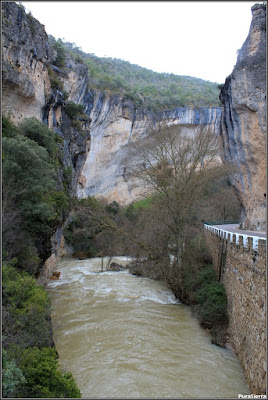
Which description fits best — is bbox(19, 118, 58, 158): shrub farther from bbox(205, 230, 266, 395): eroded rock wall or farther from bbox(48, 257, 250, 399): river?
bbox(205, 230, 266, 395): eroded rock wall

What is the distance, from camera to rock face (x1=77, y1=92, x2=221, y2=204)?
38781 mm

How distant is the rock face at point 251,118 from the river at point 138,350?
249 inches

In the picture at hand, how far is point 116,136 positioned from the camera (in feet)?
135

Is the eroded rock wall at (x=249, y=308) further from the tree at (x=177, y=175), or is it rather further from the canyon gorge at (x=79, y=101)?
the tree at (x=177, y=175)

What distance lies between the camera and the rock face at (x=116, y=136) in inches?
1527

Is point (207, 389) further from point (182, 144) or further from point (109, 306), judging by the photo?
point (182, 144)

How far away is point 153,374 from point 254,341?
246 cm

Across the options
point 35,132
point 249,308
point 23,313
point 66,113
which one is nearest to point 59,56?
point 66,113

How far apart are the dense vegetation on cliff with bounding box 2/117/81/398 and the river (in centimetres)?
129

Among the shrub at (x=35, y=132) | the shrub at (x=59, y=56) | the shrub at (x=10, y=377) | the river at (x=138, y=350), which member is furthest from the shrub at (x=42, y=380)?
the shrub at (x=59, y=56)

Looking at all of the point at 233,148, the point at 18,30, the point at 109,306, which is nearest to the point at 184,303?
the point at 109,306

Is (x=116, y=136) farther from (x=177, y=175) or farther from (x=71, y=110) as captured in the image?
(x=177, y=175)

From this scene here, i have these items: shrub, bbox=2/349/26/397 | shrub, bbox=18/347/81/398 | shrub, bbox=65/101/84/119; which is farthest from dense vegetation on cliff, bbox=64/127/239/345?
shrub, bbox=65/101/84/119

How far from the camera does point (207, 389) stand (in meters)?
6.27
